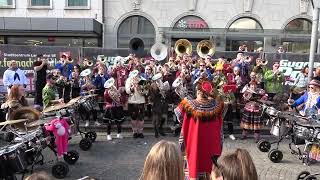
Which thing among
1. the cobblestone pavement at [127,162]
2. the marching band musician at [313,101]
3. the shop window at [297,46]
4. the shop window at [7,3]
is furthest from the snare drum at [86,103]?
the shop window at [7,3]

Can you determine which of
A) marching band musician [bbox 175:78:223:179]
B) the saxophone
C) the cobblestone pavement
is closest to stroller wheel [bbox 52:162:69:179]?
the cobblestone pavement

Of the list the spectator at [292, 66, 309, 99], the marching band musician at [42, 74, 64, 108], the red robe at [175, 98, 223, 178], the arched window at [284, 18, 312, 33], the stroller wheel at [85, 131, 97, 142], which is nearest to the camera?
the red robe at [175, 98, 223, 178]

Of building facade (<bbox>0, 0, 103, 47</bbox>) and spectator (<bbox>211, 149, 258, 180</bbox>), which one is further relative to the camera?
building facade (<bbox>0, 0, 103, 47</bbox>)

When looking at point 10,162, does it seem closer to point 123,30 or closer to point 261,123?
point 261,123

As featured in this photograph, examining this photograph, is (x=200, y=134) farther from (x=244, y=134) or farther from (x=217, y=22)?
(x=217, y=22)

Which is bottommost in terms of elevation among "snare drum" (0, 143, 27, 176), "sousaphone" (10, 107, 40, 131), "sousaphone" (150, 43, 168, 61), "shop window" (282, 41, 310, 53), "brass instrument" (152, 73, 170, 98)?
"snare drum" (0, 143, 27, 176)

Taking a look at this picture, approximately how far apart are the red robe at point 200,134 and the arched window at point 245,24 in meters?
18.2

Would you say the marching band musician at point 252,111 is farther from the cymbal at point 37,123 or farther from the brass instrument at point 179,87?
the cymbal at point 37,123

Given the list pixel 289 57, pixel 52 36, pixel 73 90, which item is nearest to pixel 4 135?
pixel 73 90

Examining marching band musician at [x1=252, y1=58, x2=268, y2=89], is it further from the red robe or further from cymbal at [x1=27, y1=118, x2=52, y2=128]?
cymbal at [x1=27, y1=118, x2=52, y2=128]

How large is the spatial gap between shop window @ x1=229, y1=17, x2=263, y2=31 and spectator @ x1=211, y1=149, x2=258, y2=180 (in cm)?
2150

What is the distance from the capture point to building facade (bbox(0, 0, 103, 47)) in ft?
78.0

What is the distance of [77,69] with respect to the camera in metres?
12.9

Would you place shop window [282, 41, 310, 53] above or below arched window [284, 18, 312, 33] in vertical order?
below
